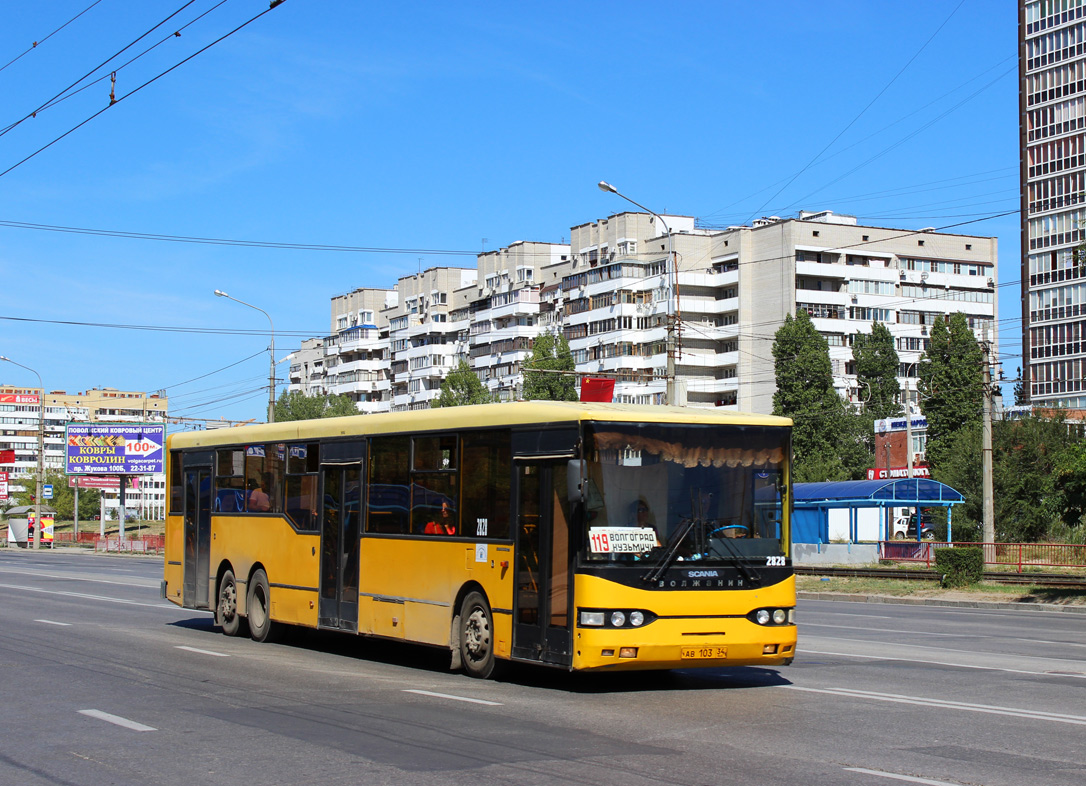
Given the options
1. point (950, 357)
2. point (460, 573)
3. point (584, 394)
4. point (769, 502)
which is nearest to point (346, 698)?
point (460, 573)

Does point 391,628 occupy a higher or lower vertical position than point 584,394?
lower

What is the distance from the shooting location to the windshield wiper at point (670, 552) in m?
11.9

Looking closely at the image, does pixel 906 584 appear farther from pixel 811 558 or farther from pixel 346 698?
pixel 346 698

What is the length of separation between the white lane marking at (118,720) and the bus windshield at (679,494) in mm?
3986

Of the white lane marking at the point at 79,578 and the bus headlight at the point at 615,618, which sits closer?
the bus headlight at the point at 615,618

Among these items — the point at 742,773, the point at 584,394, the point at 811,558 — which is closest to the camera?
the point at 742,773

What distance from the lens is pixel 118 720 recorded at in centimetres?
1039

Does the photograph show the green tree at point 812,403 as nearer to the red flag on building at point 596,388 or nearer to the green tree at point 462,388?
the green tree at point 462,388

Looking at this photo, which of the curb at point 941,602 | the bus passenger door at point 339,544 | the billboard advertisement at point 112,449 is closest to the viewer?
the bus passenger door at point 339,544

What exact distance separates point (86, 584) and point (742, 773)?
2913cm

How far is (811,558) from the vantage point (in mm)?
46719

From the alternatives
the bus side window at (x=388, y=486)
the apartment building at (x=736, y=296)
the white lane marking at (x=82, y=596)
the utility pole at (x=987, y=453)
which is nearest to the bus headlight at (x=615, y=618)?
the bus side window at (x=388, y=486)

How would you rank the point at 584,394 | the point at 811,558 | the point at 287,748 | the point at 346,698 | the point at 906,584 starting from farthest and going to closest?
the point at 811,558
the point at 906,584
the point at 584,394
the point at 346,698
the point at 287,748

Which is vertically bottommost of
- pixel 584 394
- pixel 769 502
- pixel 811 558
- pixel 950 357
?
pixel 811 558
